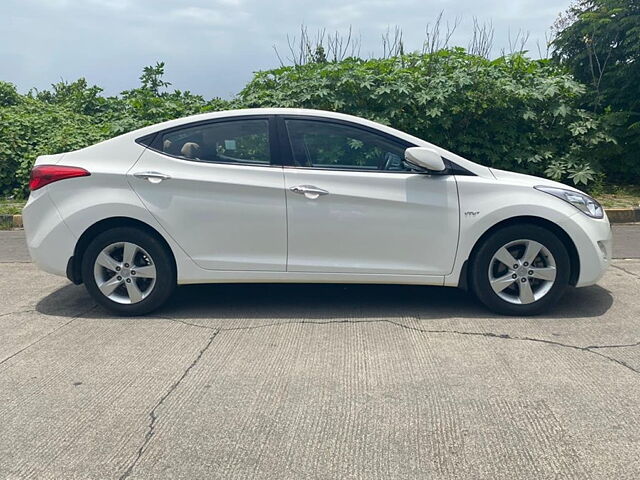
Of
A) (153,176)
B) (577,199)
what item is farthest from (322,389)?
(577,199)

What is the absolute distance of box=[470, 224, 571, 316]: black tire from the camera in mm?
4602

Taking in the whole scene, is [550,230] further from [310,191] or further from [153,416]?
[153,416]

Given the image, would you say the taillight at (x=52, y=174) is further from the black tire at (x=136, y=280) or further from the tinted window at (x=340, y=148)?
the tinted window at (x=340, y=148)

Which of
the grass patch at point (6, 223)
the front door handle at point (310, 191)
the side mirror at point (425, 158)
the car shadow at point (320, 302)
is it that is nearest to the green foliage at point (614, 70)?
the car shadow at point (320, 302)

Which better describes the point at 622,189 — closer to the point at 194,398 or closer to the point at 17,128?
the point at 194,398

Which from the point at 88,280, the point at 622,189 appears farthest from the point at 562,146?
the point at 88,280

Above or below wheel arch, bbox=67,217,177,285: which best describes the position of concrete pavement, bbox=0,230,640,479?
below

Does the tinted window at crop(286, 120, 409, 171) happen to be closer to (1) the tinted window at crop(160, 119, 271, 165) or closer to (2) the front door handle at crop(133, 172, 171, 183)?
(1) the tinted window at crop(160, 119, 271, 165)

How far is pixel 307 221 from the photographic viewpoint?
182 inches

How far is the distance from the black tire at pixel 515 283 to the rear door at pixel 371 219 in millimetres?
225

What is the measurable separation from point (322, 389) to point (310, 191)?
1.69 metres

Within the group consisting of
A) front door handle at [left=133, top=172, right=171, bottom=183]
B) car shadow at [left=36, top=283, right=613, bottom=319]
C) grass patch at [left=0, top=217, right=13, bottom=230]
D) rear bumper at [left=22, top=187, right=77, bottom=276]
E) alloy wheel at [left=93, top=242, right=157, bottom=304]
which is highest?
front door handle at [left=133, top=172, right=171, bottom=183]

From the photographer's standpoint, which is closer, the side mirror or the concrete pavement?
the concrete pavement

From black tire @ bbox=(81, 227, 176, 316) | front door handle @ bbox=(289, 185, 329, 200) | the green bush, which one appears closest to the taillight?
black tire @ bbox=(81, 227, 176, 316)
